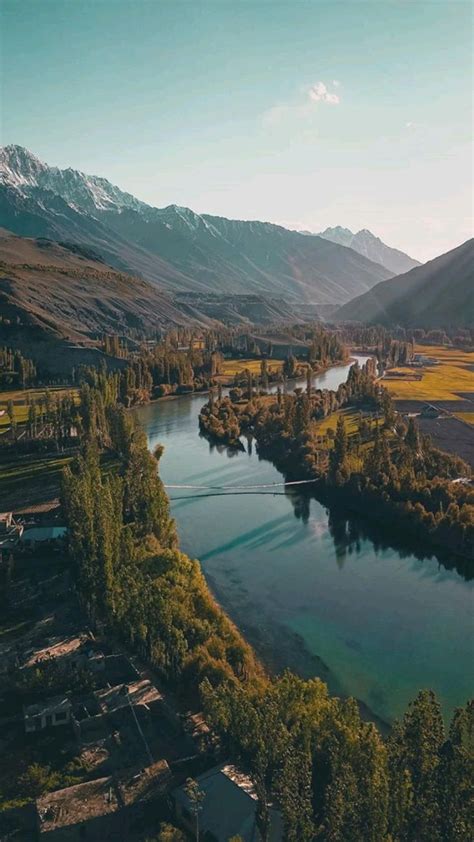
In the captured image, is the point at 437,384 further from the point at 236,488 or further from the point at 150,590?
the point at 150,590

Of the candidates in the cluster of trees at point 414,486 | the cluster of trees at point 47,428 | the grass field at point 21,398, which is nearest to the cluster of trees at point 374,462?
the cluster of trees at point 414,486

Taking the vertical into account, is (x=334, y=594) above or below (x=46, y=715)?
below

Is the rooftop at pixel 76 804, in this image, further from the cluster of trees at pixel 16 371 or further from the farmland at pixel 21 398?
the cluster of trees at pixel 16 371

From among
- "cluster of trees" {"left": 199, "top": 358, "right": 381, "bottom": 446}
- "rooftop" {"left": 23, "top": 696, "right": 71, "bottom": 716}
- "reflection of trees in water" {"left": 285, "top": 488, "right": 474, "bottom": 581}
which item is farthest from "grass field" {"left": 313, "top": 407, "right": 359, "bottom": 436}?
"rooftop" {"left": 23, "top": 696, "right": 71, "bottom": 716}

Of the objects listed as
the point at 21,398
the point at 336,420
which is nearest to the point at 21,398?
the point at 21,398

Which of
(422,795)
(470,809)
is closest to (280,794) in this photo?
(422,795)

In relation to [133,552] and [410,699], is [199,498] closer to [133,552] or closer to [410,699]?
[133,552]

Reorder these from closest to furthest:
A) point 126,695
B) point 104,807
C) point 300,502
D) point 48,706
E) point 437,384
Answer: point 104,807, point 48,706, point 126,695, point 300,502, point 437,384
